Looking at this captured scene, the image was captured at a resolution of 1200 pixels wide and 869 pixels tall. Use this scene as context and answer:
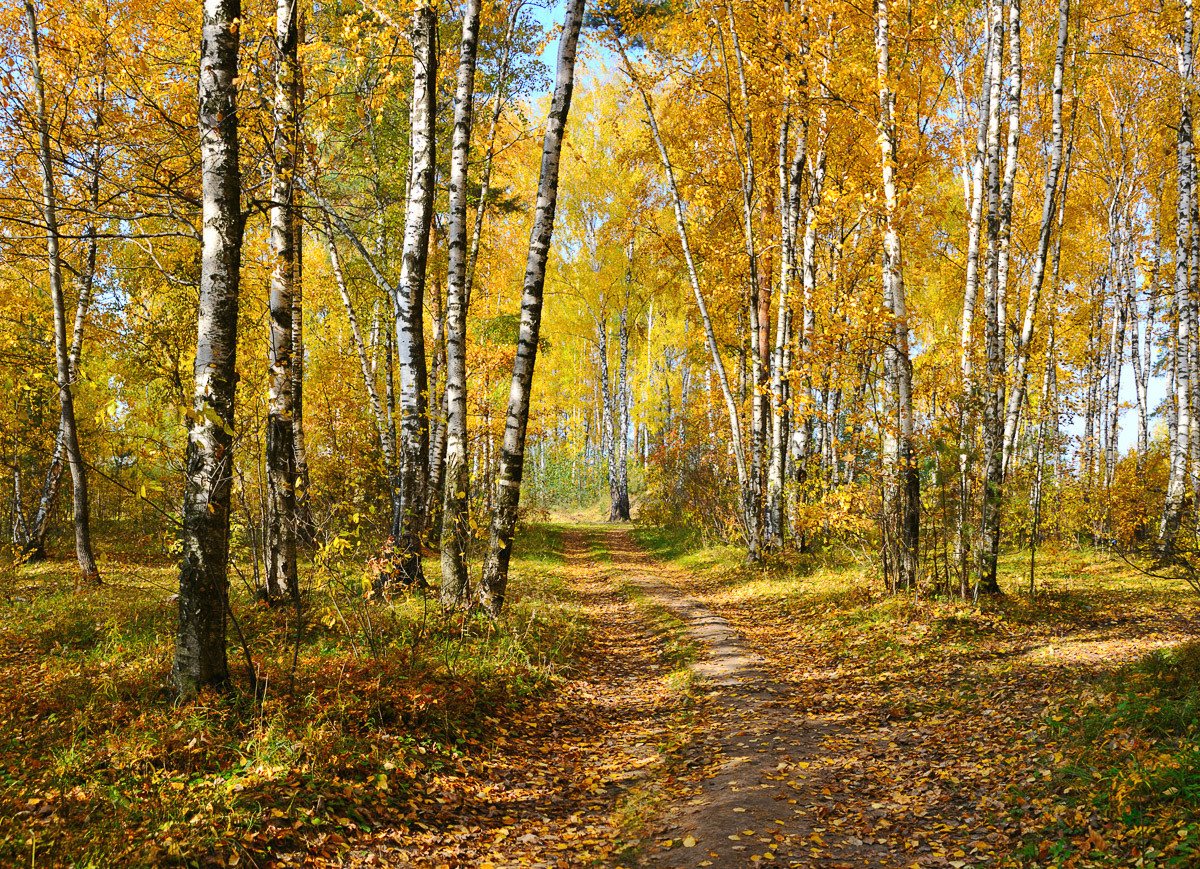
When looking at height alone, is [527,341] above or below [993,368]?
above

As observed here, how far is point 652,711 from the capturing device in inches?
267

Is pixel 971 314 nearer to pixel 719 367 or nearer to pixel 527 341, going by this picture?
pixel 719 367

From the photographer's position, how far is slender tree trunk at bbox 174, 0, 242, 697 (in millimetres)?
4535

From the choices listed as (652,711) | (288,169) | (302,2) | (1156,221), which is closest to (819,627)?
(652,711)

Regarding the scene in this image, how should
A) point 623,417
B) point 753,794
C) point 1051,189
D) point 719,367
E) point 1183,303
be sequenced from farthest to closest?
1. point 623,417
2. point 719,367
3. point 1183,303
4. point 1051,189
5. point 753,794

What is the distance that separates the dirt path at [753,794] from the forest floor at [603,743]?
0.02 meters

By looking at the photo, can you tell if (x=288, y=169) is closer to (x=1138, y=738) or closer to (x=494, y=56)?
(x=1138, y=738)

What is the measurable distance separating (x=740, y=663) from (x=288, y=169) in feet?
22.0

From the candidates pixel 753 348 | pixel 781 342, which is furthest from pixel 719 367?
pixel 781 342

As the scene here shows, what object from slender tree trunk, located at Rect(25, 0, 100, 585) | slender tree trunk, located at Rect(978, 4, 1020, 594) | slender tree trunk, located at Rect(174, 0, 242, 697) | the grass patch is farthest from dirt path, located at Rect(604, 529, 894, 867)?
slender tree trunk, located at Rect(25, 0, 100, 585)

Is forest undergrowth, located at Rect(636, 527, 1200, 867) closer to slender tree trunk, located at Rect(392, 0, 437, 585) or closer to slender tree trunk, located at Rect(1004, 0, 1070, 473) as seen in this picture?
slender tree trunk, located at Rect(1004, 0, 1070, 473)

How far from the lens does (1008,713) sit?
5.62 metres

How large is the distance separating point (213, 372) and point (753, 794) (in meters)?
4.64

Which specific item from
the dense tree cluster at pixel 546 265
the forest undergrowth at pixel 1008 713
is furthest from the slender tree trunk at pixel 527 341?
the forest undergrowth at pixel 1008 713
